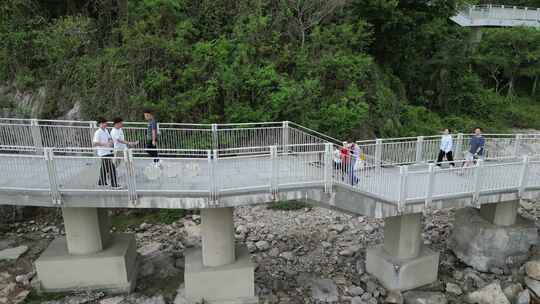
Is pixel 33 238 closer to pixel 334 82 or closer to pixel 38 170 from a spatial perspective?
pixel 38 170

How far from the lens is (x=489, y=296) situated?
1352cm

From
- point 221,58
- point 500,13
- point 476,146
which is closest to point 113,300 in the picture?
point 221,58

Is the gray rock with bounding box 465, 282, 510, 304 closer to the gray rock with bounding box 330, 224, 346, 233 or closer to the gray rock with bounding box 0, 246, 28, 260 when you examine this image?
the gray rock with bounding box 330, 224, 346, 233

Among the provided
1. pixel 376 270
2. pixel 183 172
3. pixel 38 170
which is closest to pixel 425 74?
pixel 376 270

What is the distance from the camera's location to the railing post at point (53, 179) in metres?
10.2

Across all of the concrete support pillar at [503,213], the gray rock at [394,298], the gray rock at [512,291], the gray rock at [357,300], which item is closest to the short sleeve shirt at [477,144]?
the concrete support pillar at [503,213]

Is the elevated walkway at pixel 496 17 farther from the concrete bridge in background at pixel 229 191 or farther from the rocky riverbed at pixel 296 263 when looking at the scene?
the concrete bridge in background at pixel 229 191

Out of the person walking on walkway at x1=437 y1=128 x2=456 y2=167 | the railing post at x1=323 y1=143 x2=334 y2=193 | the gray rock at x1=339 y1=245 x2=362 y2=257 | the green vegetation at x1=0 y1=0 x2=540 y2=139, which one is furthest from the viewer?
the green vegetation at x1=0 y1=0 x2=540 y2=139

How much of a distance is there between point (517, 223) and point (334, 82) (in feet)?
34.4

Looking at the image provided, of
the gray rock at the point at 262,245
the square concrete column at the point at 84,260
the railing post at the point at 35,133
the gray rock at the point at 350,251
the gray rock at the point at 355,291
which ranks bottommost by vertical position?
the gray rock at the point at 355,291

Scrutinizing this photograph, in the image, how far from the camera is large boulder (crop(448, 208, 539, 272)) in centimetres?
1499

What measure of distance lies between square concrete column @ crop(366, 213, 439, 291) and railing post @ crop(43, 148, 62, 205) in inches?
408

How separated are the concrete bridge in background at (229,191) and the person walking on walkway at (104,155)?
0.29m

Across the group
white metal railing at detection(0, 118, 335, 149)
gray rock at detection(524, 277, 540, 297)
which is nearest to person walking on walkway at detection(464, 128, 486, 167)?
gray rock at detection(524, 277, 540, 297)
